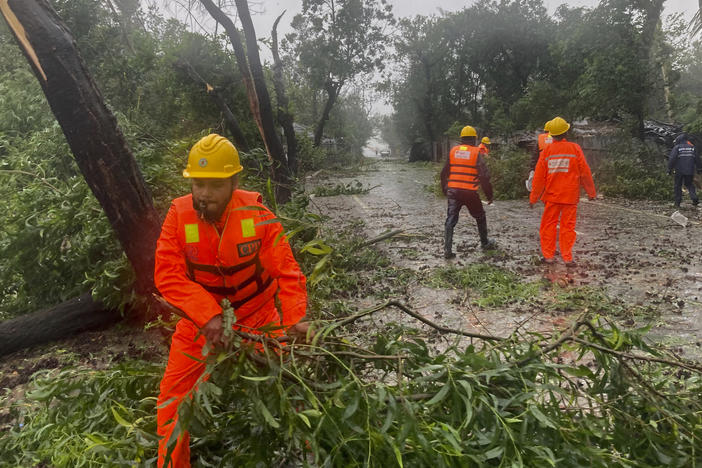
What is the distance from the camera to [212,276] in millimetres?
2582

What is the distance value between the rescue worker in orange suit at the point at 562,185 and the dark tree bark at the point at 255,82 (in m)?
4.53

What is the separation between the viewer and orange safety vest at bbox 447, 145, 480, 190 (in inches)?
286

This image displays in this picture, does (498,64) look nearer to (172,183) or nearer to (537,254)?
(537,254)

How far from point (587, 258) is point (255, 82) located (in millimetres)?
6862

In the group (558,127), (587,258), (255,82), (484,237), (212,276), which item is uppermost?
(255,82)

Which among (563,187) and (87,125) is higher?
(87,125)

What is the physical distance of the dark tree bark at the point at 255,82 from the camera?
→ 862 cm

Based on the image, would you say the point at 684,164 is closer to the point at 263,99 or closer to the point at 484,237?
the point at 484,237

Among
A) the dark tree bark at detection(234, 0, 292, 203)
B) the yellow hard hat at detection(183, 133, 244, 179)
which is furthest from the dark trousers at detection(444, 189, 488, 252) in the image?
the yellow hard hat at detection(183, 133, 244, 179)

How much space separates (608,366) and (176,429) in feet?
6.05

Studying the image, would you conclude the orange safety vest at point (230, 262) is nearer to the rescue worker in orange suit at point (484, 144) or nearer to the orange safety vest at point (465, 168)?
the orange safety vest at point (465, 168)

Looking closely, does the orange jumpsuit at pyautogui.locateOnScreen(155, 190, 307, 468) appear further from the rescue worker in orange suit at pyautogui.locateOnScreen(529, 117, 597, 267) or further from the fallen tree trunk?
the rescue worker in orange suit at pyautogui.locateOnScreen(529, 117, 597, 267)

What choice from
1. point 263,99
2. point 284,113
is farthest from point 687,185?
point 284,113

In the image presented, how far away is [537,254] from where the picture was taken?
7289mm
